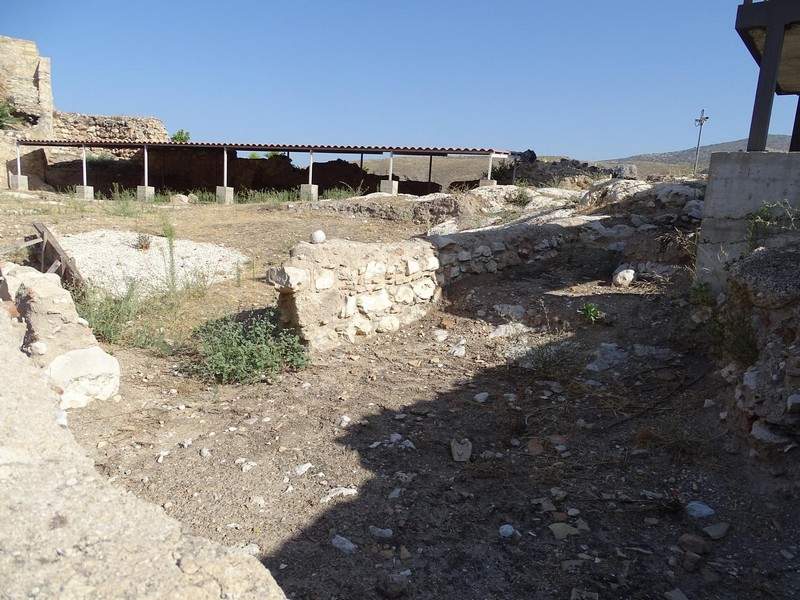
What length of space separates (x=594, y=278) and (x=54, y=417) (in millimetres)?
6178

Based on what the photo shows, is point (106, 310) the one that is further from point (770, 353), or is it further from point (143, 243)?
point (770, 353)

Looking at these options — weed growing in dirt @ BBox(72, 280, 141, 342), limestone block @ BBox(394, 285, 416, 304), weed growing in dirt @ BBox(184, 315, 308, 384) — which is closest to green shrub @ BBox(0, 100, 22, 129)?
weed growing in dirt @ BBox(72, 280, 141, 342)

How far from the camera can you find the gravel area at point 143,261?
7.85 m

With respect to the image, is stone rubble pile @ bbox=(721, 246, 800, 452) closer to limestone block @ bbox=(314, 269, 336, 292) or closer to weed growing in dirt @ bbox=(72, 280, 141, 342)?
limestone block @ bbox=(314, 269, 336, 292)

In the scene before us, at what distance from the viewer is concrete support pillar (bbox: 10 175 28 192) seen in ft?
64.6

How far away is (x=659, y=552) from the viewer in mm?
2850

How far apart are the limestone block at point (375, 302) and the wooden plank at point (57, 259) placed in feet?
11.3

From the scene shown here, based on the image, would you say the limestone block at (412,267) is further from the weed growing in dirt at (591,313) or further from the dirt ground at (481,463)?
the weed growing in dirt at (591,313)

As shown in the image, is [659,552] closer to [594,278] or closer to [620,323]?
[620,323]

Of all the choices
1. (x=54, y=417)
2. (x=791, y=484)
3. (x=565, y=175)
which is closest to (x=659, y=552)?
(x=791, y=484)

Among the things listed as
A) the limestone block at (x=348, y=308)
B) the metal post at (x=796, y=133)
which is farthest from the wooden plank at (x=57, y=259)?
the metal post at (x=796, y=133)

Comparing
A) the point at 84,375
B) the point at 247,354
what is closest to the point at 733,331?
the point at 247,354

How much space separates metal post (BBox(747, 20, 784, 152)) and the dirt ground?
1.56 meters

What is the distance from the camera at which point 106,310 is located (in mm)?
5957
